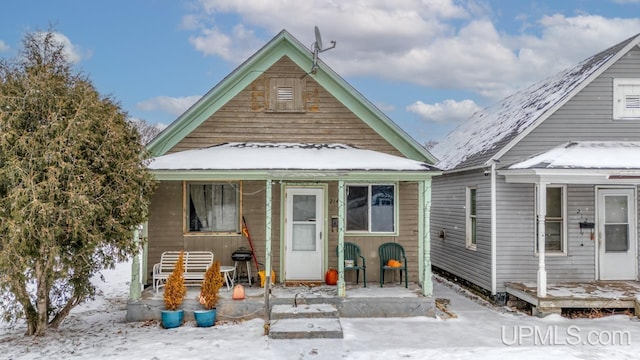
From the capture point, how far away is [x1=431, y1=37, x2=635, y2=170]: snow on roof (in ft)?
37.3

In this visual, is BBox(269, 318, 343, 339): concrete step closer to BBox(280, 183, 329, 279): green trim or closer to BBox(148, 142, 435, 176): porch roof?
BBox(280, 183, 329, 279): green trim

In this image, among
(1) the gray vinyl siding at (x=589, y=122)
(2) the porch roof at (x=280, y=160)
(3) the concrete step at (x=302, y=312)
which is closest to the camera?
(3) the concrete step at (x=302, y=312)

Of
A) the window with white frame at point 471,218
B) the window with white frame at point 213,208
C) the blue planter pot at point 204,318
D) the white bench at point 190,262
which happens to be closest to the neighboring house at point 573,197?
the window with white frame at point 471,218

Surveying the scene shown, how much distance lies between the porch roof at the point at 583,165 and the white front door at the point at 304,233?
4.15 m

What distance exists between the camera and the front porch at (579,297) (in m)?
9.60

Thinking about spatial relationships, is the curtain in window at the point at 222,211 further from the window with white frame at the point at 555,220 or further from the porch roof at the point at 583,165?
the window with white frame at the point at 555,220

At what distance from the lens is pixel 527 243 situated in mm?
11273

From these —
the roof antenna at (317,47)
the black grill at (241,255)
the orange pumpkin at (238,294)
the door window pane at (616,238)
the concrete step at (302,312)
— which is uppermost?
the roof antenna at (317,47)

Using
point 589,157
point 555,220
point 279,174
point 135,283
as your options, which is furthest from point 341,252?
point 589,157

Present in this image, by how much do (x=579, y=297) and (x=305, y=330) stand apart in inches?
212

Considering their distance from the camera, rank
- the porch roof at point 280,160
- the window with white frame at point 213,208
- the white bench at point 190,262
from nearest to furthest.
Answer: the porch roof at point 280,160 < the white bench at point 190,262 < the window with white frame at point 213,208

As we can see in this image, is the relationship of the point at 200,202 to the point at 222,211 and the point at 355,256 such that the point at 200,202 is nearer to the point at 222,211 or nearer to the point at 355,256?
the point at 222,211

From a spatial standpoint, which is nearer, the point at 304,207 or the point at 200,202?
the point at 200,202

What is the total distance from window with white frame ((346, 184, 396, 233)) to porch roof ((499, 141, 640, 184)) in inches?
99.7
